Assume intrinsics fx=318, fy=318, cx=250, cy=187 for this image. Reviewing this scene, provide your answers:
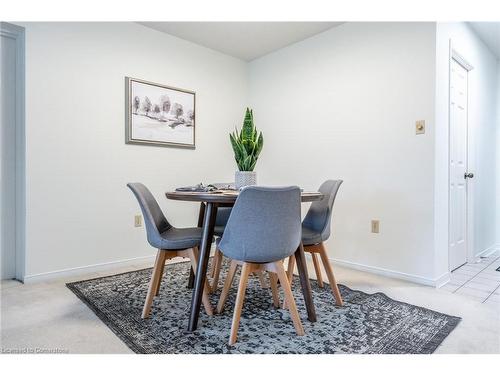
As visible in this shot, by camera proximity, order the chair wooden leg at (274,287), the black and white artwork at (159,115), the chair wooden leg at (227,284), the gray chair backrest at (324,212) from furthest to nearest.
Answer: the black and white artwork at (159,115) < the gray chair backrest at (324,212) < the chair wooden leg at (274,287) < the chair wooden leg at (227,284)

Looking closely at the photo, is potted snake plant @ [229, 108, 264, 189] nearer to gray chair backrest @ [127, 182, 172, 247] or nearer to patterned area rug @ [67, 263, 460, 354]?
gray chair backrest @ [127, 182, 172, 247]

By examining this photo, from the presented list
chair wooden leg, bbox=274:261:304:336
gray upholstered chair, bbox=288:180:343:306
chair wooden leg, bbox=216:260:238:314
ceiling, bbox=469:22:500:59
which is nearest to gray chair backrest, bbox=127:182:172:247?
chair wooden leg, bbox=216:260:238:314

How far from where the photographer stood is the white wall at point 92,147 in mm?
2510

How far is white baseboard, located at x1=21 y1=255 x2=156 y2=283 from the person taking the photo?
2.50 metres

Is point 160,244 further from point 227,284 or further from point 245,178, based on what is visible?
point 245,178

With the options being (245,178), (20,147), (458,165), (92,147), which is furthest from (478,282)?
(20,147)

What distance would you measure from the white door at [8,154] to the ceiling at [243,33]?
3.88ft

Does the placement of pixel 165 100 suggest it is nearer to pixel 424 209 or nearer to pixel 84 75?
pixel 84 75

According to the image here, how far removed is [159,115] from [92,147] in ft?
2.43

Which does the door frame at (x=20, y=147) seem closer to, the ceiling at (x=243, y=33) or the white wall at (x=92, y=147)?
the white wall at (x=92, y=147)

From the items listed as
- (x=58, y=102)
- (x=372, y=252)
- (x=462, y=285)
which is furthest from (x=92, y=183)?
(x=462, y=285)

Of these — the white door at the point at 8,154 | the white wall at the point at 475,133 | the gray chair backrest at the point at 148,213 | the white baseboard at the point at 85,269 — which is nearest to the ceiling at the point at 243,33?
the white wall at the point at 475,133

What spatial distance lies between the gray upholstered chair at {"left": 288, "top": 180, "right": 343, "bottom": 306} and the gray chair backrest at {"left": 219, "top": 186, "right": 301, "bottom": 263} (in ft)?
1.32
